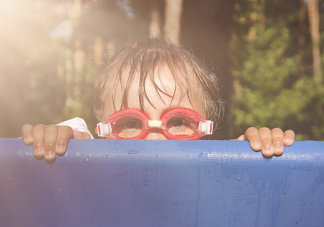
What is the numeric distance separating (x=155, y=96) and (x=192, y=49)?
2130mm

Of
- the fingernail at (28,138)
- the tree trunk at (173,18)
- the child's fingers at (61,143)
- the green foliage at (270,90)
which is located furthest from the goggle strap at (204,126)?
the green foliage at (270,90)

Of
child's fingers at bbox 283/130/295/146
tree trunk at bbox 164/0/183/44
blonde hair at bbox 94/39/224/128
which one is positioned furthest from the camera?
tree trunk at bbox 164/0/183/44

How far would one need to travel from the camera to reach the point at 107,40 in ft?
57.6

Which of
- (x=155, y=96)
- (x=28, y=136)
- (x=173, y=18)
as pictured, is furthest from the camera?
(x=173, y=18)

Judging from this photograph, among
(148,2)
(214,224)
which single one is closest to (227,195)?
(214,224)

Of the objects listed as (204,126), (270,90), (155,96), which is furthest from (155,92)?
(270,90)

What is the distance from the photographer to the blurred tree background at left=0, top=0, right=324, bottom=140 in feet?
17.3

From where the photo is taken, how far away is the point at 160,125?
6.02 ft

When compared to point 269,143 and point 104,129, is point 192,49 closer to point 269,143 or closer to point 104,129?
point 104,129

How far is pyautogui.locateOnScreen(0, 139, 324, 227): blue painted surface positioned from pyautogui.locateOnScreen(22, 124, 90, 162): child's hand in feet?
0.09

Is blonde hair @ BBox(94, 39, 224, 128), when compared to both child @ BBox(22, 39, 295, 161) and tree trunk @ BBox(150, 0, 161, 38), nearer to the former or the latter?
child @ BBox(22, 39, 295, 161)

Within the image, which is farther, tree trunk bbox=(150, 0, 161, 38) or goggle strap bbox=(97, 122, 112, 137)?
tree trunk bbox=(150, 0, 161, 38)

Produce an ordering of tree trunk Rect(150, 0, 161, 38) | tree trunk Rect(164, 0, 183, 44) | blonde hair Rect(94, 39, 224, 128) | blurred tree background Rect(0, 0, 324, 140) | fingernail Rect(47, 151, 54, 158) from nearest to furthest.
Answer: fingernail Rect(47, 151, 54, 158)
blonde hair Rect(94, 39, 224, 128)
tree trunk Rect(164, 0, 183, 44)
blurred tree background Rect(0, 0, 324, 140)
tree trunk Rect(150, 0, 161, 38)

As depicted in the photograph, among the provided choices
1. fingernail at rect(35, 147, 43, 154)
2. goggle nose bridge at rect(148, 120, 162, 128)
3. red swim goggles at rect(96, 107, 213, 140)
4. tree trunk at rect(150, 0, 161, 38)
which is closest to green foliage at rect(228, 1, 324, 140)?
tree trunk at rect(150, 0, 161, 38)
